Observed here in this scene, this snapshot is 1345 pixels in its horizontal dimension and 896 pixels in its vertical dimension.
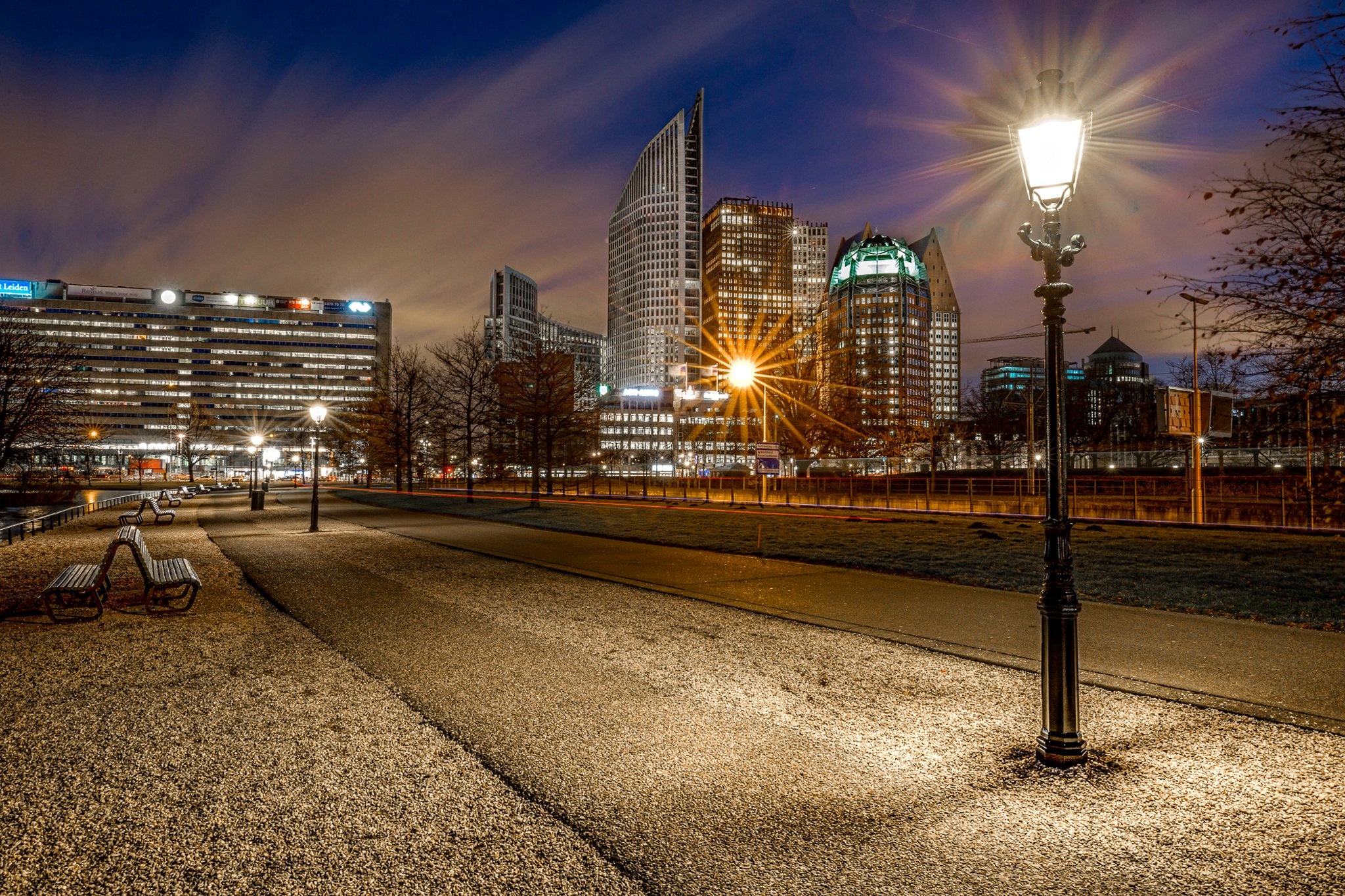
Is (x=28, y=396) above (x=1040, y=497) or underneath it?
above

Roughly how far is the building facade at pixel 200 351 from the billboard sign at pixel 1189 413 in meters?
168

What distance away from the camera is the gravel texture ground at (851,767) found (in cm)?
335

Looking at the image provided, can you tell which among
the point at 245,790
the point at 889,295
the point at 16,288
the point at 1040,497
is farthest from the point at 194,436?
the point at 889,295

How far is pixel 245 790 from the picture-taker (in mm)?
4105

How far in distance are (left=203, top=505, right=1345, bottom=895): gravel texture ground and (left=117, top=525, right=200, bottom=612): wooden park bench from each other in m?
2.16

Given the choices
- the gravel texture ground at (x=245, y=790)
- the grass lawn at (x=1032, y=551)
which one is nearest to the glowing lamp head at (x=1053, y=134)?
the gravel texture ground at (x=245, y=790)

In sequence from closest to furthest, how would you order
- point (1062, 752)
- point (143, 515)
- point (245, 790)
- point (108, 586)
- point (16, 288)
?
point (245, 790)
point (1062, 752)
point (108, 586)
point (143, 515)
point (16, 288)

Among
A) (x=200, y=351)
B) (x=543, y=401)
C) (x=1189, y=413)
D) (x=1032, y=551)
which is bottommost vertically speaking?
(x=1032, y=551)

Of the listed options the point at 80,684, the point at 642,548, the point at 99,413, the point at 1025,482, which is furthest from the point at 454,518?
the point at 99,413

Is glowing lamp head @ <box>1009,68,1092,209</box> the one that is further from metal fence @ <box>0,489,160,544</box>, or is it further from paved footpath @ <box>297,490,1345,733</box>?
metal fence @ <box>0,489,160,544</box>

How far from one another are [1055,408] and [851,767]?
2.65m

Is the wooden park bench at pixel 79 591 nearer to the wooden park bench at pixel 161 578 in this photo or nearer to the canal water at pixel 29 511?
the wooden park bench at pixel 161 578

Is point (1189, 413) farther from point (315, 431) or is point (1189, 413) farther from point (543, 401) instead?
point (315, 431)

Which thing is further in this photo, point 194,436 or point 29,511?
point 194,436
